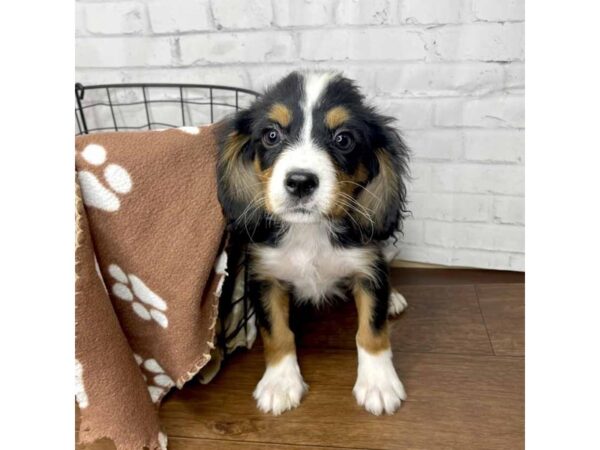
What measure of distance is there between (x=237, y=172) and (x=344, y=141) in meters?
0.25

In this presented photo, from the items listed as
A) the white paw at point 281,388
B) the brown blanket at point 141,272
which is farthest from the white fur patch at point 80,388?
the white paw at point 281,388

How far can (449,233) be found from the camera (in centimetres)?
181

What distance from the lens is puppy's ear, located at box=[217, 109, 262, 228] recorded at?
3.77ft

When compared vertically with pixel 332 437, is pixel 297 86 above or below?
above

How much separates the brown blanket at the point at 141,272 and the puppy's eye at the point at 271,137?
A: 0.40 feet

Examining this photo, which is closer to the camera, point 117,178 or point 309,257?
point 117,178

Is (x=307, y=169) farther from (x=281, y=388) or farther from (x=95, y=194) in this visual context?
(x=281, y=388)

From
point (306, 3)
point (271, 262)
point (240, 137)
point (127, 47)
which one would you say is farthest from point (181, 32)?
point (271, 262)

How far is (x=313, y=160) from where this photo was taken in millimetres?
1029

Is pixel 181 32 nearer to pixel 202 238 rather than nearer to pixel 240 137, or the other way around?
pixel 240 137

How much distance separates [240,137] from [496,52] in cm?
83

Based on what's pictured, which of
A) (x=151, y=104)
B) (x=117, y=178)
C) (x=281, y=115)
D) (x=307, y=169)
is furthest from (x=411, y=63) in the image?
(x=117, y=178)

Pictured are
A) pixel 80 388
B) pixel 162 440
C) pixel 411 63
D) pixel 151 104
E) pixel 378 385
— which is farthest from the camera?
pixel 151 104

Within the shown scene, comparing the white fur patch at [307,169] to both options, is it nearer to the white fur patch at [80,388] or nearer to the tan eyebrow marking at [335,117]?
the tan eyebrow marking at [335,117]
